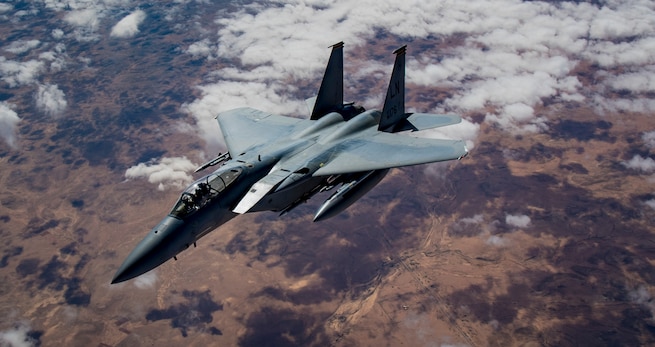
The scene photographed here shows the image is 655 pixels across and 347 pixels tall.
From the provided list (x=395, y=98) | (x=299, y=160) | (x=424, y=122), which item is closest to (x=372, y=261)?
(x=424, y=122)

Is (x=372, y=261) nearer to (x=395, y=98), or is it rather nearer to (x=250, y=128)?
(x=250, y=128)

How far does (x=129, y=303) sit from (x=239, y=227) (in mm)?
46690

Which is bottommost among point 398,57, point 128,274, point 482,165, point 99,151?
point 99,151

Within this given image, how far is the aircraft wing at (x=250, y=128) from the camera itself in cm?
2933

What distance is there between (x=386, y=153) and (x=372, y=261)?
119 metres

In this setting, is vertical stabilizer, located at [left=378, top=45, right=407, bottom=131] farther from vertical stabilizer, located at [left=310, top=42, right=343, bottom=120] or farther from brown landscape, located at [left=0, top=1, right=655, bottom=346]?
brown landscape, located at [left=0, top=1, right=655, bottom=346]

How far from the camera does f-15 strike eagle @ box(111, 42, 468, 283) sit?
1980 centimetres

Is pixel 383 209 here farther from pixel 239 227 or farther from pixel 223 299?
pixel 223 299

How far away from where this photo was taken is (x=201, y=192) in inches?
807

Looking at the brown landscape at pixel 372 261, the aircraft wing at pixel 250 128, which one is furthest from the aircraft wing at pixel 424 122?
the brown landscape at pixel 372 261

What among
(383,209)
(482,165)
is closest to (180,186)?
(383,209)

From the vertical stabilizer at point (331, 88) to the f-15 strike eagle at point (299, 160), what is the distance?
72mm

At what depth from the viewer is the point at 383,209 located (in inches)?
6599

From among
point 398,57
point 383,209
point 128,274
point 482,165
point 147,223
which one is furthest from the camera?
point 482,165
